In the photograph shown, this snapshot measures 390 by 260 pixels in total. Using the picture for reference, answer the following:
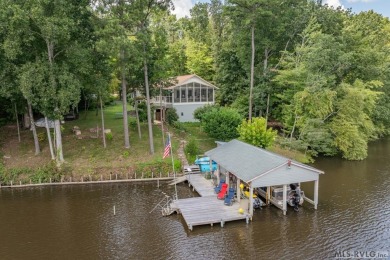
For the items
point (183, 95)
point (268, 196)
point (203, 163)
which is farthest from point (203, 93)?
point (268, 196)

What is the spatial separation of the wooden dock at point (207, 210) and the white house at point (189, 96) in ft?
65.3

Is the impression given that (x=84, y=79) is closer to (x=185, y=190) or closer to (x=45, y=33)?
(x=45, y=33)

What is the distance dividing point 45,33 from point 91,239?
619 inches

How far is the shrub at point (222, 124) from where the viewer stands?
31.1 meters

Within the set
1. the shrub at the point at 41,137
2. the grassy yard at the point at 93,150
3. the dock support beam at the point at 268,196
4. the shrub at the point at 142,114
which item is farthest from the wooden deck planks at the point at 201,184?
the shrub at the point at 41,137

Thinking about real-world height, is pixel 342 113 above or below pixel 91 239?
above

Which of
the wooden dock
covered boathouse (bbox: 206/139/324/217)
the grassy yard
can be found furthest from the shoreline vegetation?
covered boathouse (bbox: 206/139/324/217)

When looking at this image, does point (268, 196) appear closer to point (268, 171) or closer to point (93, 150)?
point (268, 171)

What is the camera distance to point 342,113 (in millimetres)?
32625

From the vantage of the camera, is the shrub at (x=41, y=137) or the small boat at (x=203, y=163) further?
the shrub at (x=41, y=137)

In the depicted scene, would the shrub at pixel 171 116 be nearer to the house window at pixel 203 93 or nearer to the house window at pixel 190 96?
the house window at pixel 190 96

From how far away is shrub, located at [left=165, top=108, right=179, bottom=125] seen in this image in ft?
128

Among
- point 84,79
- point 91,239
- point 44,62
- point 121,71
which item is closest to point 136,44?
point 121,71

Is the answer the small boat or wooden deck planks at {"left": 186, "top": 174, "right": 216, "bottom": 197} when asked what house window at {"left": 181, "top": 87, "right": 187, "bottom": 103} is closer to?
the small boat
